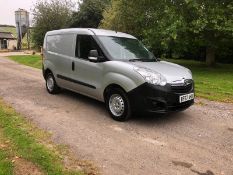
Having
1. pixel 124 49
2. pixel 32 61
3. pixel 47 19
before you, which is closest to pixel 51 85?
pixel 124 49

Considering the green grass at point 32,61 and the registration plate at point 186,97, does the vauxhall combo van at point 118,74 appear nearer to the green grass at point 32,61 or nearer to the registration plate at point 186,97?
the registration plate at point 186,97

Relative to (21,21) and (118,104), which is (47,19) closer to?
(21,21)

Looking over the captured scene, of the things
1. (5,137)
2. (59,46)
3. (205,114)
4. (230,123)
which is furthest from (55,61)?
(230,123)

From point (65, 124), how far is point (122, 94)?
1.36 metres

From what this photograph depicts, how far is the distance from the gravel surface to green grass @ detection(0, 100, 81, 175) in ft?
1.19

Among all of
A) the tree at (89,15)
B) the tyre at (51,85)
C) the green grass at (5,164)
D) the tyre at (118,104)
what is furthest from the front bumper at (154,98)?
the tree at (89,15)

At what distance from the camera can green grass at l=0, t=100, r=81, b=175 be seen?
4684 millimetres

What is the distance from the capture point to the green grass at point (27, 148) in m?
4.68

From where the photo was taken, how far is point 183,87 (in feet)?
A: 22.7

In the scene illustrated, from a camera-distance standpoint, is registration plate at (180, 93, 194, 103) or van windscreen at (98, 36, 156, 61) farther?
van windscreen at (98, 36, 156, 61)

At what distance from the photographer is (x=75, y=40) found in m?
8.50

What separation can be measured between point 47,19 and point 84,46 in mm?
35788

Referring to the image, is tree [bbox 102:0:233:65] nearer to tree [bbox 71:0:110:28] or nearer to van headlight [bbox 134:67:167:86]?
van headlight [bbox 134:67:167:86]

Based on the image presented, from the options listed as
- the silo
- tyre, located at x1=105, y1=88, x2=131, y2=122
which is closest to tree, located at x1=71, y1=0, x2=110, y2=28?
the silo
